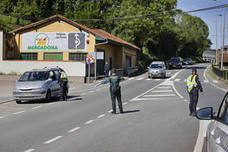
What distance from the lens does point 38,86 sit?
18.0 meters

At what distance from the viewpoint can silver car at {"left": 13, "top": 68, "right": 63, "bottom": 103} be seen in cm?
1792

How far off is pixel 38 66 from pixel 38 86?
1749 centimetres

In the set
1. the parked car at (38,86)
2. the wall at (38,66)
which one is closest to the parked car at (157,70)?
the wall at (38,66)

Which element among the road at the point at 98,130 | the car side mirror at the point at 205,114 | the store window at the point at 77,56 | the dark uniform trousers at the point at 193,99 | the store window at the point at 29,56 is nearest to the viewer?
the car side mirror at the point at 205,114

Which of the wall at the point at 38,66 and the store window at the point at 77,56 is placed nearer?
the wall at the point at 38,66

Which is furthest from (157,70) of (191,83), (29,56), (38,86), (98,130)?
(98,130)

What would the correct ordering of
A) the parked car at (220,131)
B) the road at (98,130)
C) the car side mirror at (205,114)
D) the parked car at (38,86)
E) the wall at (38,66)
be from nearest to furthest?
1. the parked car at (220,131)
2. the car side mirror at (205,114)
3. the road at (98,130)
4. the parked car at (38,86)
5. the wall at (38,66)

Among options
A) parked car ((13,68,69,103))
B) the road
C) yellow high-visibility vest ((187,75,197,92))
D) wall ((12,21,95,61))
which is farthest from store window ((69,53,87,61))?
yellow high-visibility vest ((187,75,197,92))

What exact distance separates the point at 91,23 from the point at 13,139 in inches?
2238

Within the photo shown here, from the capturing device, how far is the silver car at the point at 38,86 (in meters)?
17.9

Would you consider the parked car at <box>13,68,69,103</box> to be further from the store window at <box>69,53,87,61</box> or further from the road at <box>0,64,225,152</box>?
the store window at <box>69,53,87,61</box>

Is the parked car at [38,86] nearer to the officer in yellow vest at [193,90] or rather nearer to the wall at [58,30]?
the officer in yellow vest at [193,90]

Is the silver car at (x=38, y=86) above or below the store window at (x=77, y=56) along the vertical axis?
below

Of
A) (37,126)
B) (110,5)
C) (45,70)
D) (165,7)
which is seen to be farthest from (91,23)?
(37,126)
